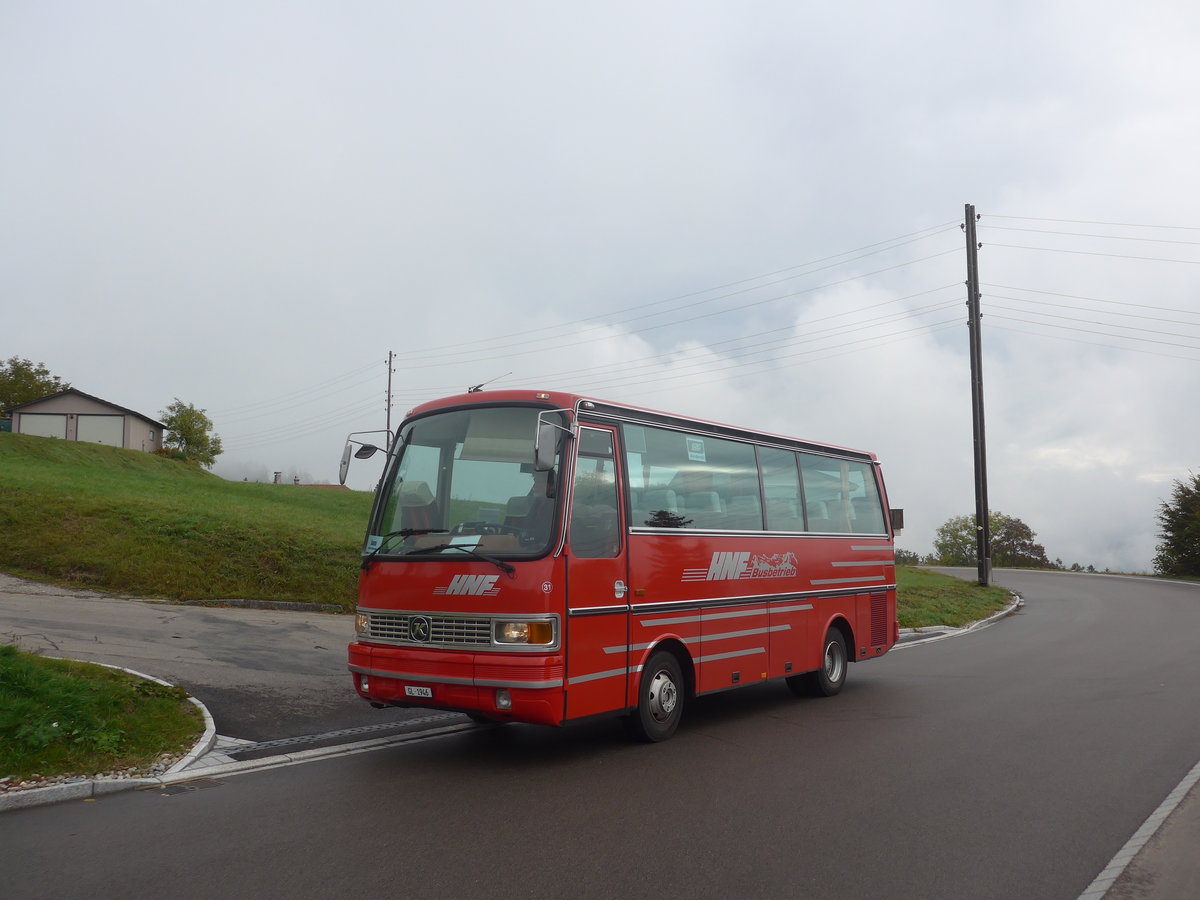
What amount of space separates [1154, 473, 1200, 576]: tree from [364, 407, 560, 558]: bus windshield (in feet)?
151

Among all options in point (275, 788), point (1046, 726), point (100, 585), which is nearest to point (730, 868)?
point (275, 788)

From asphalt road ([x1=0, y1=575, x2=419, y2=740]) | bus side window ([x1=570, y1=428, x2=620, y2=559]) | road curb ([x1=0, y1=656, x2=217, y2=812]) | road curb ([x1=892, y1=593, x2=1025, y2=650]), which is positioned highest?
bus side window ([x1=570, y1=428, x2=620, y2=559])

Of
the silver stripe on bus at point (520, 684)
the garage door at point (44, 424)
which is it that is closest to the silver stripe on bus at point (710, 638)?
the silver stripe on bus at point (520, 684)

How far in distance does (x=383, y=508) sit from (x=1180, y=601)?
27.9 metres

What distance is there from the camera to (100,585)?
19.0 m

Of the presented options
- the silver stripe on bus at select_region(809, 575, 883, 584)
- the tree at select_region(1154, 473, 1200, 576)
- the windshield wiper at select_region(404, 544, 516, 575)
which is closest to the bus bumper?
the windshield wiper at select_region(404, 544, 516, 575)

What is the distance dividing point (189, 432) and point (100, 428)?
1165cm

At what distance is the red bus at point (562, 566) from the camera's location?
25.3 feet

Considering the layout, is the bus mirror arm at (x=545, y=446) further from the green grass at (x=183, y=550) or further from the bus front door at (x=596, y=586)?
the green grass at (x=183, y=550)

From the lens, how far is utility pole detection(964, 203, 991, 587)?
3256 cm

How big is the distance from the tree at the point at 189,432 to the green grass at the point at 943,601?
6329 centimetres

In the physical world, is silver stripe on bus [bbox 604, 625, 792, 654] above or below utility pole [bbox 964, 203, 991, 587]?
below

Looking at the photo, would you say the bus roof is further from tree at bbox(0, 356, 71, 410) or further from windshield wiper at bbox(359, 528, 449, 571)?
tree at bbox(0, 356, 71, 410)

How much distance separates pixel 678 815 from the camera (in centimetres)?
638
